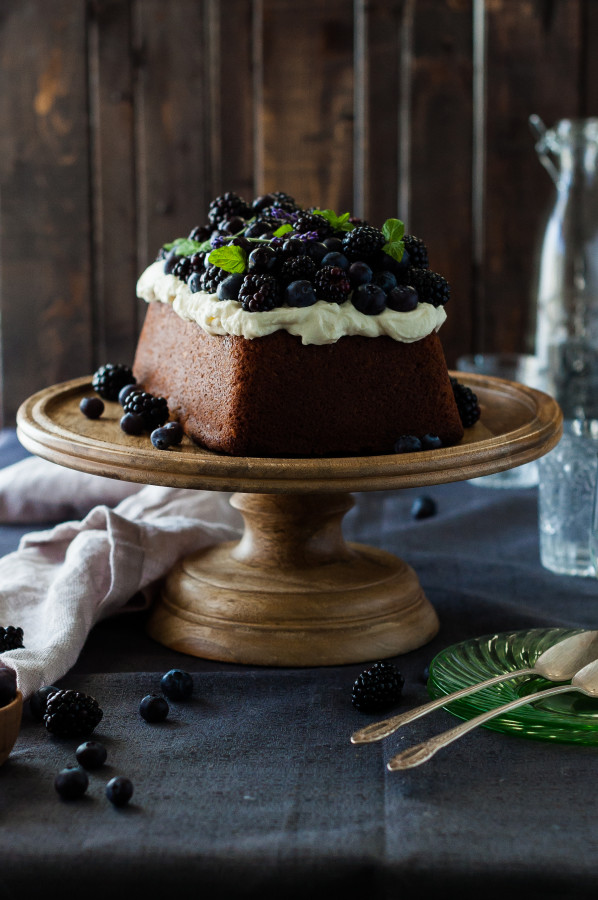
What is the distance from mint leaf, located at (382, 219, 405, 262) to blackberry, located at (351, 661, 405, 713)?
1.79ft

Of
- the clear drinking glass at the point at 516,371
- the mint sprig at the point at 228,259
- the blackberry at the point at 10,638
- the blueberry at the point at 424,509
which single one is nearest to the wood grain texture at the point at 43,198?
the clear drinking glass at the point at 516,371

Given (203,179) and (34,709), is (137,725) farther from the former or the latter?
(203,179)

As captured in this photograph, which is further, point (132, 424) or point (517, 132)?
point (517, 132)

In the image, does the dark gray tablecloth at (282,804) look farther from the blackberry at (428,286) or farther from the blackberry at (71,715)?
the blackberry at (428,286)

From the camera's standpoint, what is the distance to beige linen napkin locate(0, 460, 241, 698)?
1.29m

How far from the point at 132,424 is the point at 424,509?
30.0 inches

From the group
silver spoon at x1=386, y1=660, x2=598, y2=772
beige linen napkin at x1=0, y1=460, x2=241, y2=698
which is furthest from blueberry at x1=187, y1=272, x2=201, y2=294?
silver spoon at x1=386, y1=660, x2=598, y2=772

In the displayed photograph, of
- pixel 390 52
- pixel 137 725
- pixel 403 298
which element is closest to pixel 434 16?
pixel 390 52

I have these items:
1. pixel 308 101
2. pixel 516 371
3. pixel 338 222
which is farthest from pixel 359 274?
pixel 308 101

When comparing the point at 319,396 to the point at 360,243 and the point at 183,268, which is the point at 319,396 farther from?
the point at 183,268

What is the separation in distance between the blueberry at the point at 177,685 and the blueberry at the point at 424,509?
87 cm

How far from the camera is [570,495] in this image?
5.48 ft

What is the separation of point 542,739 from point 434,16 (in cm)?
236

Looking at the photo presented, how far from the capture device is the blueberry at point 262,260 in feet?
4.41
